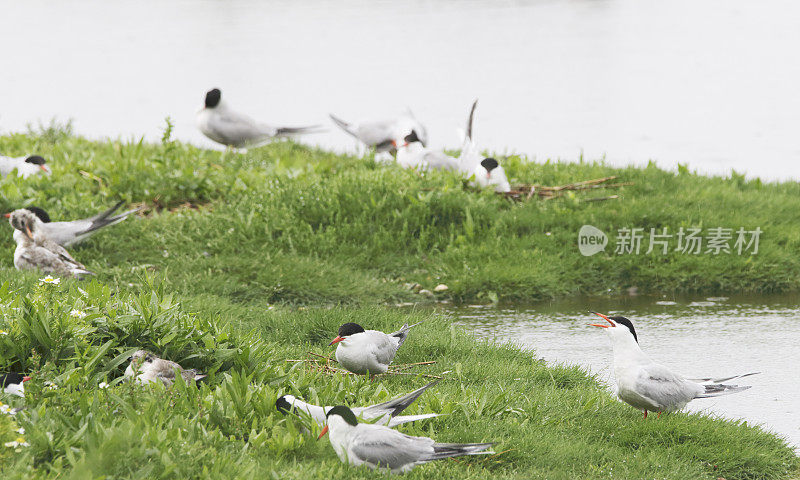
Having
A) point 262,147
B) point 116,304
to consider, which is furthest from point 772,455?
point 262,147

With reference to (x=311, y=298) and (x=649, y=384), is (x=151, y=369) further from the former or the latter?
(x=311, y=298)

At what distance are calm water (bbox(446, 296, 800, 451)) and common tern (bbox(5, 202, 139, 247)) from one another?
296cm

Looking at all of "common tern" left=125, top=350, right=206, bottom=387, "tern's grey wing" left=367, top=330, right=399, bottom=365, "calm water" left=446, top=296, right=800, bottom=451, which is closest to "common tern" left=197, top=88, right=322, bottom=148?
"calm water" left=446, top=296, right=800, bottom=451

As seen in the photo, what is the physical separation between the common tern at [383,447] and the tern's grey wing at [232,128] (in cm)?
682

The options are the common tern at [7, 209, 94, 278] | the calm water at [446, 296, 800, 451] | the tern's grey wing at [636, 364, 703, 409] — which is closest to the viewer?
the tern's grey wing at [636, 364, 703, 409]

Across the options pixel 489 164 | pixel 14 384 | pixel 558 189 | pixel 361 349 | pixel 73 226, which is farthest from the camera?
pixel 558 189

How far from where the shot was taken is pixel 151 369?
4746 millimetres

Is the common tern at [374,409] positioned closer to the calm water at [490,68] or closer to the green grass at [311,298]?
the green grass at [311,298]

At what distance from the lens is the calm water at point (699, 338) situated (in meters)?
5.74

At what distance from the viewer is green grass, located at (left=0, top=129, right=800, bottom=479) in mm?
4320

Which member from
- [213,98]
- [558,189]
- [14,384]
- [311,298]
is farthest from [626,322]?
[213,98]

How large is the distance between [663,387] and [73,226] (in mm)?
5007

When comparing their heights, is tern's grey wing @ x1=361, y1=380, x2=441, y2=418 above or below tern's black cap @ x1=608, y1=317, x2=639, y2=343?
below

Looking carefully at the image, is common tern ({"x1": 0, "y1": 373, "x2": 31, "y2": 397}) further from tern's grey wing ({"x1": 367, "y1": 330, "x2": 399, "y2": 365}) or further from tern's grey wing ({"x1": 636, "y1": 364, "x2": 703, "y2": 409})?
tern's grey wing ({"x1": 636, "y1": 364, "x2": 703, "y2": 409})
